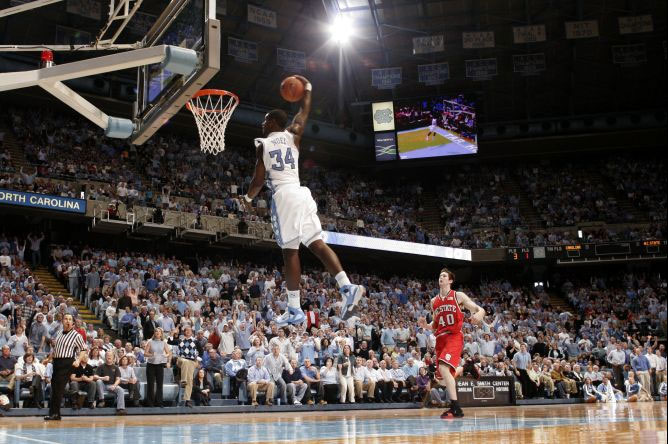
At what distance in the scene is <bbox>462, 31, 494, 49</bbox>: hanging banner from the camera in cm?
3123

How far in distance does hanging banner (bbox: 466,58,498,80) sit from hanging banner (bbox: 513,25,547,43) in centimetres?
185

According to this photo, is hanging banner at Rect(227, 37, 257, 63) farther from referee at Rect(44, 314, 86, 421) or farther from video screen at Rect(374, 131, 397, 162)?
referee at Rect(44, 314, 86, 421)

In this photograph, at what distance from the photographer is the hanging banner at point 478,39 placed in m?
31.2

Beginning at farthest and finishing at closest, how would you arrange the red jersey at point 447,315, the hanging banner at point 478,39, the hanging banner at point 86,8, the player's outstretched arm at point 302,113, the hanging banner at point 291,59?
the hanging banner at point 478,39 → the hanging banner at point 291,59 → the hanging banner at point 86,8 → the red jersey at point 447,315 → the player's outstretched arm at point 302,113

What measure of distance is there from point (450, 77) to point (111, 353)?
84.5 feet

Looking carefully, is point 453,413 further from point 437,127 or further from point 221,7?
point 437,127

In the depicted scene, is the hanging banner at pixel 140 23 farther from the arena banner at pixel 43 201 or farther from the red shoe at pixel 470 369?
the red shoe at pixel 470 369

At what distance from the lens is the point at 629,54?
3212cm

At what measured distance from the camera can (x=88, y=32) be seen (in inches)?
1082

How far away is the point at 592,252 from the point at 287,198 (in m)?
29.7

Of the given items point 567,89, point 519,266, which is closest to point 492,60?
point 567,89

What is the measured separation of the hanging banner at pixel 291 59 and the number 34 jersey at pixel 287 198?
25.9 meters

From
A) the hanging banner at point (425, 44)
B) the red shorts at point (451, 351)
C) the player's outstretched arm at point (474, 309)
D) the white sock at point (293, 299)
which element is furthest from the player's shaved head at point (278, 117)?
the hanging banner at point (425, 44)

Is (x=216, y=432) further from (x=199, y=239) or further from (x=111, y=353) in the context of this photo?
(x=199, y=239)
